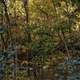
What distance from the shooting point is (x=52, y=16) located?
9305mm

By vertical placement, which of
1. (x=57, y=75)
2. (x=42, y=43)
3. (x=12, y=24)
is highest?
(x=12, y=24)

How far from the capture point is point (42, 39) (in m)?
8.68

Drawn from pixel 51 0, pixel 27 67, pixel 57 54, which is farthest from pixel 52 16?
pixel 27 67

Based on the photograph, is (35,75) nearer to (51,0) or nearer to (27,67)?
(27,67)

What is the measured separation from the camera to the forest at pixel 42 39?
7.88 m

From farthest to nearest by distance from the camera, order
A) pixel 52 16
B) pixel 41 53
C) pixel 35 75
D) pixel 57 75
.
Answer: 1. pixel 52 16
2. pixel 41 53
3. pixel 57 75
4. pixel 35 75

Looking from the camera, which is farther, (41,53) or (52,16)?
(52,16)

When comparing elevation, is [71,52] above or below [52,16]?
below

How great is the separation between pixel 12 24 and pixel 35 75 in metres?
1.68

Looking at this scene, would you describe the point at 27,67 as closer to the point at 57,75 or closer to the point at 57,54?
the point at 57,75

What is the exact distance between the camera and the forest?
25.8ft

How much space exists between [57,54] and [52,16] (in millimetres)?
1245

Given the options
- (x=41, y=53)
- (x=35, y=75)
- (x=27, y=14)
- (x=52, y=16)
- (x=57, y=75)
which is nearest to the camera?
(x=35, y=75)

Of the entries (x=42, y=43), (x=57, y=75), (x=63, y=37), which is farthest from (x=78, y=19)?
(x=57, y=75)
